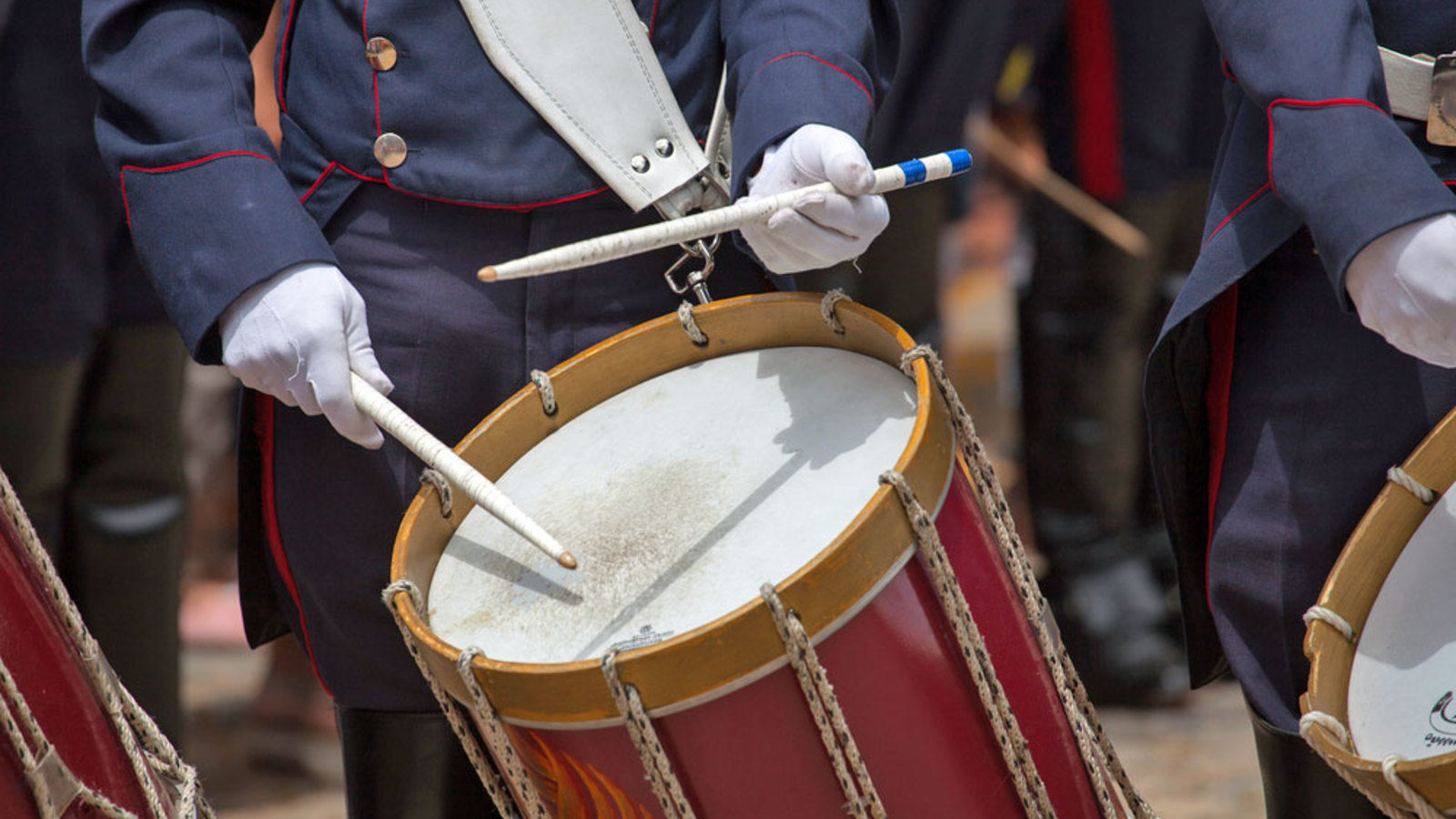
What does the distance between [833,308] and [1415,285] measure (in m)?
0.47

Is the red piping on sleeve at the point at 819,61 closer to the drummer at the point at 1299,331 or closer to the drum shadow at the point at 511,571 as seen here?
the drummer at the point at 1299,331

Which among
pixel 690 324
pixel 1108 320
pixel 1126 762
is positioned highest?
pixel 690 324

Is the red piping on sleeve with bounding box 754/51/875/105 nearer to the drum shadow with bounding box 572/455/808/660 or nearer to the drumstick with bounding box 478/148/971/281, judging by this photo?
the drumstick with bounding box 478/148/971/281

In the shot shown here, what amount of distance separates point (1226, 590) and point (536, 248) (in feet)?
2.21

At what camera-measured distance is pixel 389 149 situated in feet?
5.10

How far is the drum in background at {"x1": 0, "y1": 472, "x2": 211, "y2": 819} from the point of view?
51.6 inches

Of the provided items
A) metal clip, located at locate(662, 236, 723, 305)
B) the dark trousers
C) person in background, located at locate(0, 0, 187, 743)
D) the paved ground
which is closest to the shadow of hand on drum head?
metal clip, located at locate(662, 236, 723, 305)

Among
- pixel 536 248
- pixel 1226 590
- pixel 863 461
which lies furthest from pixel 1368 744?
pixel 536 248

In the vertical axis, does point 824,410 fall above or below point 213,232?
below

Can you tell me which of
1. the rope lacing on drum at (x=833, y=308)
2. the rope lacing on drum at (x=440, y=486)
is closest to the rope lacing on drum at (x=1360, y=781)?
the rope lacing on drum at (x=833, y=308)

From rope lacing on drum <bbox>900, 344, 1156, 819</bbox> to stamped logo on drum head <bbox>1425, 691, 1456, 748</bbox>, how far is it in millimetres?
268

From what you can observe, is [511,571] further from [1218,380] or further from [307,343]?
[1218,380]

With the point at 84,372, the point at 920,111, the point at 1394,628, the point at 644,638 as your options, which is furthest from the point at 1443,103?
the point at 84,372

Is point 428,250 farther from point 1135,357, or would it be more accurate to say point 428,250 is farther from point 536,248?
point 1135,357
